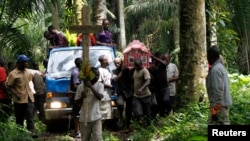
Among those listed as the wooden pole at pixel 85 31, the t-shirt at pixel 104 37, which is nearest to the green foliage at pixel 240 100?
the wooden pole at pixel 85 31

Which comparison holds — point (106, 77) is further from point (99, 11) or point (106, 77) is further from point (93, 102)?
point (99, 11)

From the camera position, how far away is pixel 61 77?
1135cm

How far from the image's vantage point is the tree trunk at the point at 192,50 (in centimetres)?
1049

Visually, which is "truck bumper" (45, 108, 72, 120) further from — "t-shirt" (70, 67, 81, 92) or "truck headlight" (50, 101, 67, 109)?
"t-shirt" (70, 67, 81, 92)

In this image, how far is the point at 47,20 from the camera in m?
31.6

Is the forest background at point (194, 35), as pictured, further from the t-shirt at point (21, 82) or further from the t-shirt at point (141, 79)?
the t-shirt at point (21, 82)

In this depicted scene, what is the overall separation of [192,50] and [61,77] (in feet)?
10.0

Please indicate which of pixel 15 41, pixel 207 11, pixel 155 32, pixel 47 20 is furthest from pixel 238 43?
pixel 47 20

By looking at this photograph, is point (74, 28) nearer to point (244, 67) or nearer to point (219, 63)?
point (219, 63)

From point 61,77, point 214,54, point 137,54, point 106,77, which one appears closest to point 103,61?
point 106,77

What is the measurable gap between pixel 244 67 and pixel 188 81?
797 cm

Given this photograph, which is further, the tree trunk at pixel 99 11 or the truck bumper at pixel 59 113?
the tree trunk at pixel 99 11

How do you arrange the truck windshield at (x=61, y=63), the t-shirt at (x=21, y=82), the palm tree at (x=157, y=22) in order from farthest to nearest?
the palm tree at (x=157, y=22) < the truck windshield at (x=61, y=63) < the t-shirt at (x=21, y=82)

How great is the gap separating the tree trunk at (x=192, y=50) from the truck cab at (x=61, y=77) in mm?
1923
